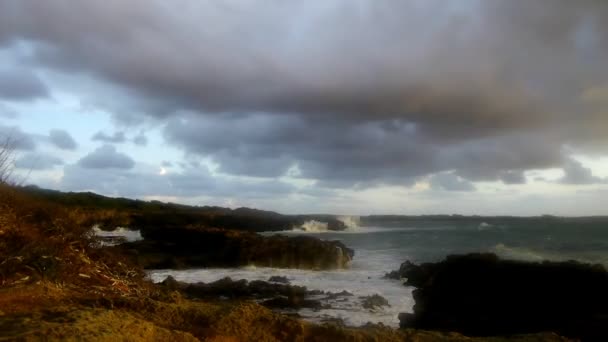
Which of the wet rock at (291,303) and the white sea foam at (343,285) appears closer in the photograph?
the white sea foam at (343,285)

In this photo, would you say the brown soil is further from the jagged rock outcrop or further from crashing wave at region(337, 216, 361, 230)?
crashing wave at region(337, 216, 361, 230)

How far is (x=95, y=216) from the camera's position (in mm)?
54000

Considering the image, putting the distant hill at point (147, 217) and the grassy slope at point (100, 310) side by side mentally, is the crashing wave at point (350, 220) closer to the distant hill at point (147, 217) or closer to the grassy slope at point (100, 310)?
the distant hill at point (147, 217)

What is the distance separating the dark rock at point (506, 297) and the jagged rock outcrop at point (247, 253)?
14189 mm

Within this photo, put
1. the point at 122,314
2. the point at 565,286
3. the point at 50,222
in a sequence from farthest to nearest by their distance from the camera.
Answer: the point at 565,286, the point at 50,222, the point at 122,314

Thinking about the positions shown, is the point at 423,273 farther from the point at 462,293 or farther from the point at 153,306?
the point at 153,306

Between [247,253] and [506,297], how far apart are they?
19553 millimetres

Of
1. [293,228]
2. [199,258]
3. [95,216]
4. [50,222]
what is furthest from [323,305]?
[293,228]

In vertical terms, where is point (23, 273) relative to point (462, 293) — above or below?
above

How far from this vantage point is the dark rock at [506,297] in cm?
1381

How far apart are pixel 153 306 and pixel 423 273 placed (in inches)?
717

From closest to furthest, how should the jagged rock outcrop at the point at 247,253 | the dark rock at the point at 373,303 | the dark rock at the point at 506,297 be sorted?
the dark rock at the point at 506,297
the dark rock at the point at 373,303
the jagged rock outcrop at the point at 247,253

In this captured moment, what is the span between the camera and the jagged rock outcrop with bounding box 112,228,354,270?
31.9 m

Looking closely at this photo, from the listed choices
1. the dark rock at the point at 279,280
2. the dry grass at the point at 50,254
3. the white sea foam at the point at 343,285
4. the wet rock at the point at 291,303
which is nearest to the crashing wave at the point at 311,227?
the white sea foam at the point at 343,285
